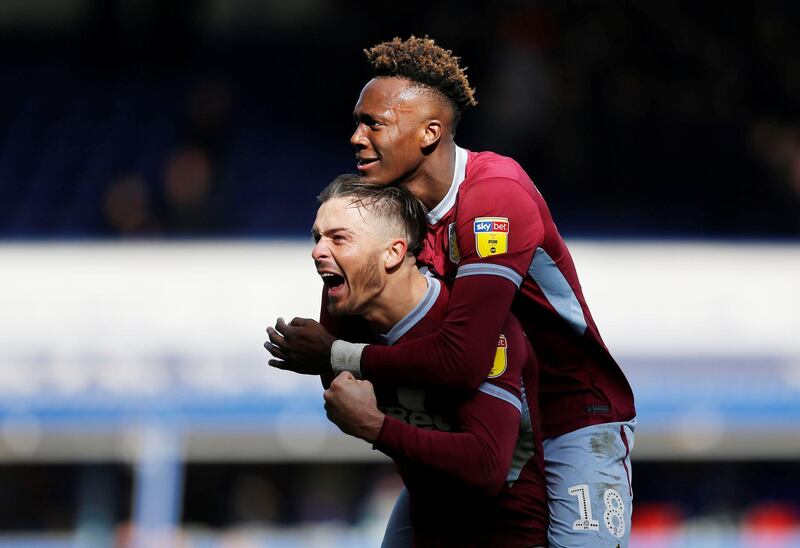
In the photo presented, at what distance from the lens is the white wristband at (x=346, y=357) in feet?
10.9

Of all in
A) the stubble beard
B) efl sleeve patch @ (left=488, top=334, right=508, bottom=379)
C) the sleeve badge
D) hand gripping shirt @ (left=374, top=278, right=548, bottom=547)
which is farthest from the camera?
the sleeve badge

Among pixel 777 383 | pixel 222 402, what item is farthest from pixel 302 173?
pixel 777 383

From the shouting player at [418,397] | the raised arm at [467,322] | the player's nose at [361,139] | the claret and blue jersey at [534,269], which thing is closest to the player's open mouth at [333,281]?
the shouting player at [418,397]

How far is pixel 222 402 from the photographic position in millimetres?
7855

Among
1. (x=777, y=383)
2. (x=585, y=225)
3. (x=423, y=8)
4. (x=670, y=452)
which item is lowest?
(x=670, y=452)

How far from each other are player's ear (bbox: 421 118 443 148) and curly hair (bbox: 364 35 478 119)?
10cm

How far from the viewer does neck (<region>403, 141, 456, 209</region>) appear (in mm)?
3580

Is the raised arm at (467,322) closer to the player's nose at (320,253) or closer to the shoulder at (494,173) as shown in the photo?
the shoulder at (494,173)

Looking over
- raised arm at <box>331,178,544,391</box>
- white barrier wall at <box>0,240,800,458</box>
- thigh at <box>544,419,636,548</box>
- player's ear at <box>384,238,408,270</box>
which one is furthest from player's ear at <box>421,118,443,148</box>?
white barrier wall at <box>0,240,800,458</box>

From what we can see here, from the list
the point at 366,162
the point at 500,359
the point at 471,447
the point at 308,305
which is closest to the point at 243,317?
the point at 308,305

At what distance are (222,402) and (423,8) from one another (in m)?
5.85

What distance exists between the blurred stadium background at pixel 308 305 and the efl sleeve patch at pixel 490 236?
15.0 feet

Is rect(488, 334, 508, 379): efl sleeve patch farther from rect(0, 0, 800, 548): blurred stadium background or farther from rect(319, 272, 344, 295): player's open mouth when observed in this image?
rect(0, 0, 800, 548): blurred stadium background

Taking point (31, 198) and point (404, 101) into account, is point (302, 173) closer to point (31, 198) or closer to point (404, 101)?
point (31, 198)
